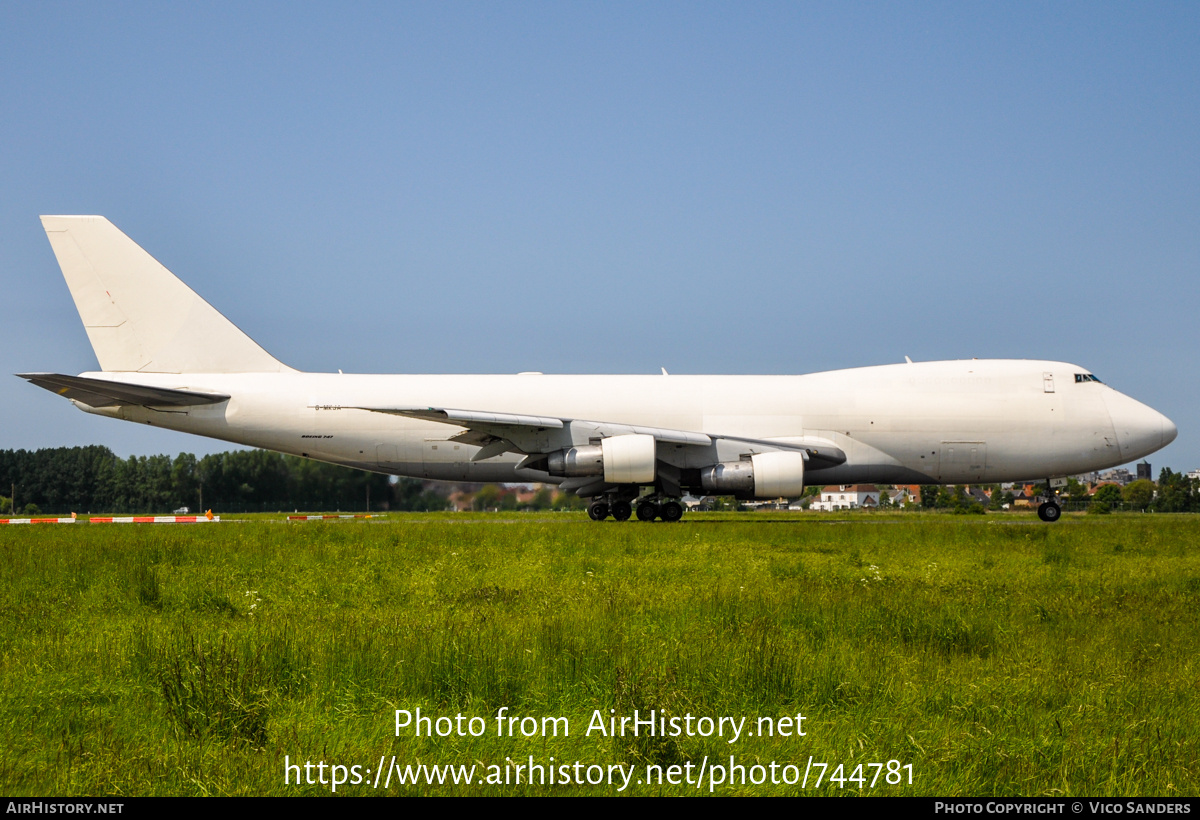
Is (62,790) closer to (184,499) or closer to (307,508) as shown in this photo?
(307,508)

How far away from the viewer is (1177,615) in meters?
8.38

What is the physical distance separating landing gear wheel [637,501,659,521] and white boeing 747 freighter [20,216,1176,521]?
43 mm

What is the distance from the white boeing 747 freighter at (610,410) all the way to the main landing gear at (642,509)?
0.04 m

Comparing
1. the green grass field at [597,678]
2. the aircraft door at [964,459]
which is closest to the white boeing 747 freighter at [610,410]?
the aircraft door at [964,459]

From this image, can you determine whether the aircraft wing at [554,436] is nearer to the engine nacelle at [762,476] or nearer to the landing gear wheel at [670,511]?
the engine nacelle at [762,476]

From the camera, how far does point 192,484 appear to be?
44.4m

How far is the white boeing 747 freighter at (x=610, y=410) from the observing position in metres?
24.4

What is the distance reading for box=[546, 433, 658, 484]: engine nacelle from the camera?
22.4 metres

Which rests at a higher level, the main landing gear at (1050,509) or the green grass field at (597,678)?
the main landing gear at (1050,509)

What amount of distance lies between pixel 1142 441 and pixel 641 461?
1416 centimetres

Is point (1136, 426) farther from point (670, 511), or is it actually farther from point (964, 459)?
point (670, 511)

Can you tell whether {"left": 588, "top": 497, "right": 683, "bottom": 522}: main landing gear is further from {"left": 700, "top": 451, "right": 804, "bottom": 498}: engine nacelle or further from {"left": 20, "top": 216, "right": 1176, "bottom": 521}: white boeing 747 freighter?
{"left": 700, "top": 451, "right": 804, "bottom": 498}: engine nacelle
